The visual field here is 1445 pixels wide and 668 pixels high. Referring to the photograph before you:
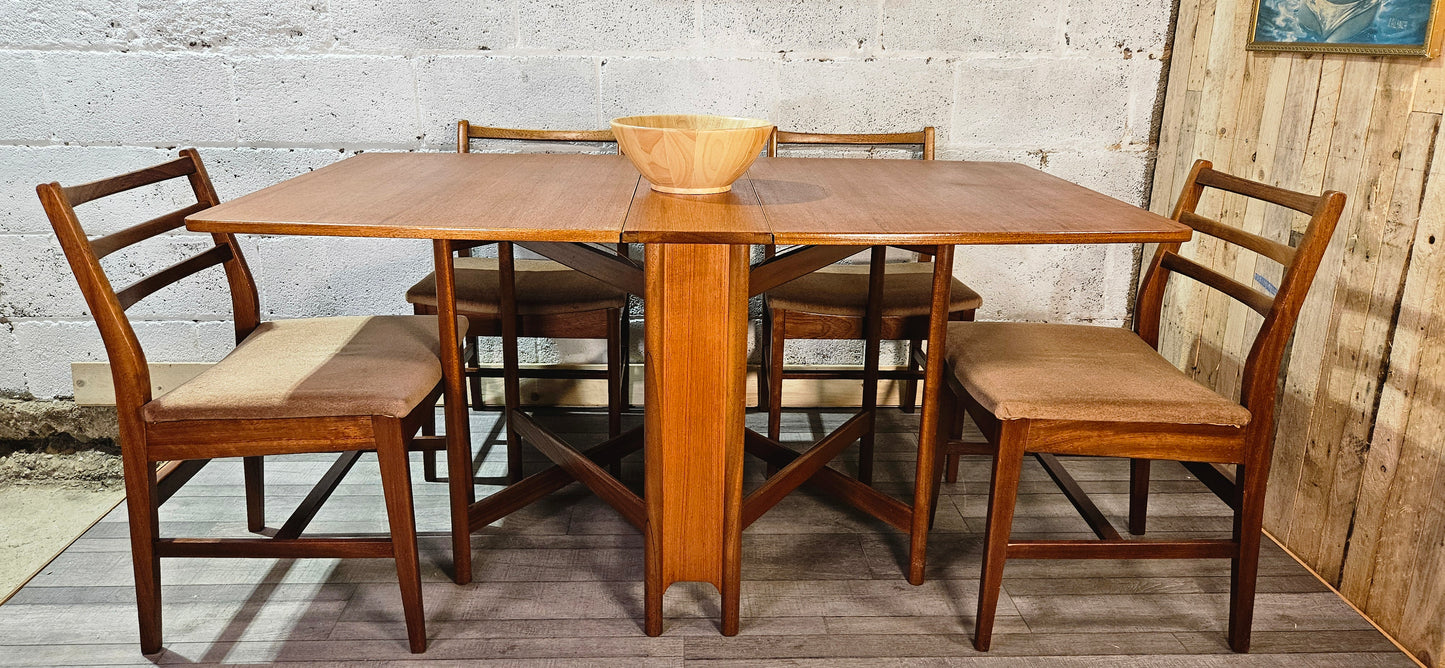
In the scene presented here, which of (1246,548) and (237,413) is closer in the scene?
(237,413)

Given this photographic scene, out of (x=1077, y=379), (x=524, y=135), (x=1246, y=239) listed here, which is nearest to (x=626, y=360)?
(x=524, y=135)

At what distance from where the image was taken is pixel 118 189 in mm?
1686

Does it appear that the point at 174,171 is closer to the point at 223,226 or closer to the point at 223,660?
the point at 223,226

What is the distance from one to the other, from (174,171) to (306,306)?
3.58 ft

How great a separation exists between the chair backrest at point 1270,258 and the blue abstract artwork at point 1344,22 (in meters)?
0.41

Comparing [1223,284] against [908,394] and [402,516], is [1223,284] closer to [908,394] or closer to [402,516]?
[908,394]

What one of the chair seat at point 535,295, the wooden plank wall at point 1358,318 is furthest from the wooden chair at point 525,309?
the wooden plank wall at point 1358,318

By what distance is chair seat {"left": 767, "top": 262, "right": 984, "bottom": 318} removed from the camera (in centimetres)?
236

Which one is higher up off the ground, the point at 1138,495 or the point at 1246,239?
the point at 1246,239

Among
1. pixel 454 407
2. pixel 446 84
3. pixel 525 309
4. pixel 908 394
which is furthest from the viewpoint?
pixel 908 394

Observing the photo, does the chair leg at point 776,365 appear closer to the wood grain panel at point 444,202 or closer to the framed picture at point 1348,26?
the wood grain panel at point 444,202

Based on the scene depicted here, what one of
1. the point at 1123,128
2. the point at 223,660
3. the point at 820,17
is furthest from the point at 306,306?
the point at 1123,128

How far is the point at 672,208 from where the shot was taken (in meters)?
1.70

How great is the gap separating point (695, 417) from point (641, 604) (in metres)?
0.48
